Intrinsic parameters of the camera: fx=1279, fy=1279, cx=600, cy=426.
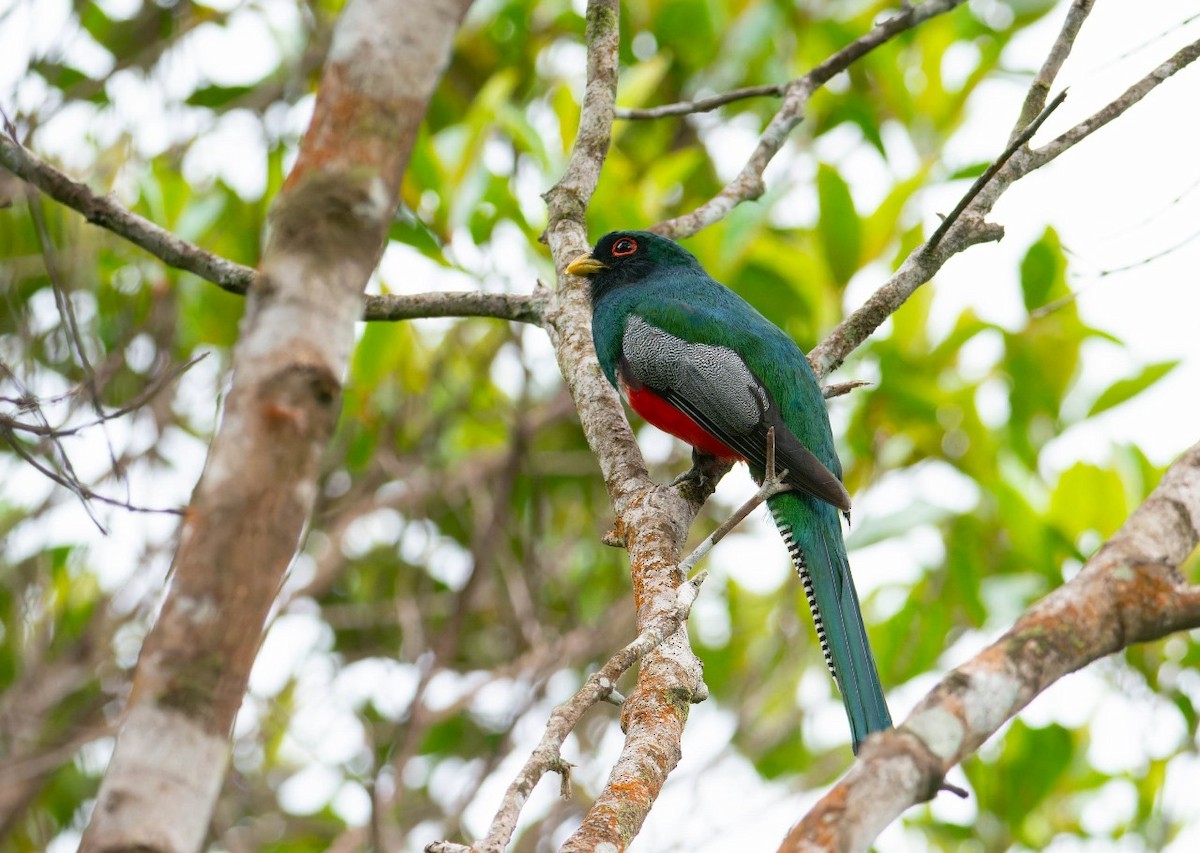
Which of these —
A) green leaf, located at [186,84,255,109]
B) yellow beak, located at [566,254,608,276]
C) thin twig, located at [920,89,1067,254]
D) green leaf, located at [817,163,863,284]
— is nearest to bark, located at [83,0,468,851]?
thin twig, located at [920,89,1067,254]

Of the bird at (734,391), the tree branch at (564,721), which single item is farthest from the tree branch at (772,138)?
the tree branch at (564,721)

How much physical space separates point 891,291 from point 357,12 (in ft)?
9.08

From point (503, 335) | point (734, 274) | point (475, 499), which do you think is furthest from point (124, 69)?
point (734, 274)

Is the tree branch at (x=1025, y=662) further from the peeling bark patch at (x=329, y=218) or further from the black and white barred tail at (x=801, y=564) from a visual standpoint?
the black and white barred tail at (x=801, y=564)

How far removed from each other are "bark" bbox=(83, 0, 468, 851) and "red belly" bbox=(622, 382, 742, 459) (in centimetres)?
312

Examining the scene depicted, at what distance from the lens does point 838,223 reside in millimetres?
5824

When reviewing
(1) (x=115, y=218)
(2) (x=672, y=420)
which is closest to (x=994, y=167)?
(2) (x=672, y=420)

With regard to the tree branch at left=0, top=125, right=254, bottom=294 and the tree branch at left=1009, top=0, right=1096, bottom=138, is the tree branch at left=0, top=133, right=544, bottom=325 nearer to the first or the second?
the tree branch at left=0, top=125, right=254, bottom=294

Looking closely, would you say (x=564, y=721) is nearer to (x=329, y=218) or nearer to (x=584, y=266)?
(x=329, y=218)

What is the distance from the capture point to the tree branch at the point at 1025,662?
5.44 feet

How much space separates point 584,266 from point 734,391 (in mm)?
790

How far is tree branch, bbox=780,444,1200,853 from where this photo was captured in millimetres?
1659

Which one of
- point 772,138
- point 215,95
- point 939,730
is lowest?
point 939,730

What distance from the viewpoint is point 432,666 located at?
5.45 metres
